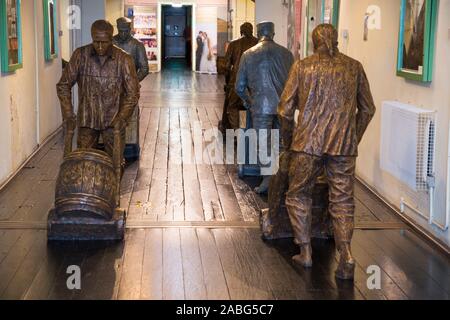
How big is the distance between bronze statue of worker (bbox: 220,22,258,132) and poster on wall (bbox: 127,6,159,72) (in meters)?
13.3

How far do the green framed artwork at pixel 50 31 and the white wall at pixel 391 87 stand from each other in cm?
357

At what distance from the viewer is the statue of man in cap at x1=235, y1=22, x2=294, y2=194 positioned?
22.5ft

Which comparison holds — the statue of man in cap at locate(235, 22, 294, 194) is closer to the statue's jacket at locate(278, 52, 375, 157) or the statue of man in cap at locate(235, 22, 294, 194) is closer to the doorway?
the statue's jacket at locate(278, 52, 375, 157)

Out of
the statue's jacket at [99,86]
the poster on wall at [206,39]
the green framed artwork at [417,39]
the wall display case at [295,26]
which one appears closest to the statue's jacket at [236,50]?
the wall display case at [295,26]

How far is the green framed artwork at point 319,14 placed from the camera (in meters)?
8.42

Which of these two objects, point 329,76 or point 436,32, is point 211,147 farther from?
point 329,76

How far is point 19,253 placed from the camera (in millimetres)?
4926

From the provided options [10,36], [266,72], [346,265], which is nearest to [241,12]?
[10,36]

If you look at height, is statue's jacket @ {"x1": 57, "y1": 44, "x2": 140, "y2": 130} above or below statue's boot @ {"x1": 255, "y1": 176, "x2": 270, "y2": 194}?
above

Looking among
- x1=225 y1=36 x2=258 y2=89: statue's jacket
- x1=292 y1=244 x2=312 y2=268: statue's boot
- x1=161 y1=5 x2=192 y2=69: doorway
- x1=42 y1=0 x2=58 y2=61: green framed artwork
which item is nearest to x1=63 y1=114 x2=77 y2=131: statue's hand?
x1=292 y1=244 x2=312 y2=268: statue's boot

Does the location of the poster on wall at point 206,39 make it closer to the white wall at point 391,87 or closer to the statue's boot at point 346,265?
the white wall at point 391,87

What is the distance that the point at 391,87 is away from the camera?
647 centimetres

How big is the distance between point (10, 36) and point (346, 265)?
4101 millimetres

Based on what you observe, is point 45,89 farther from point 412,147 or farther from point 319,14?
point 412,147
